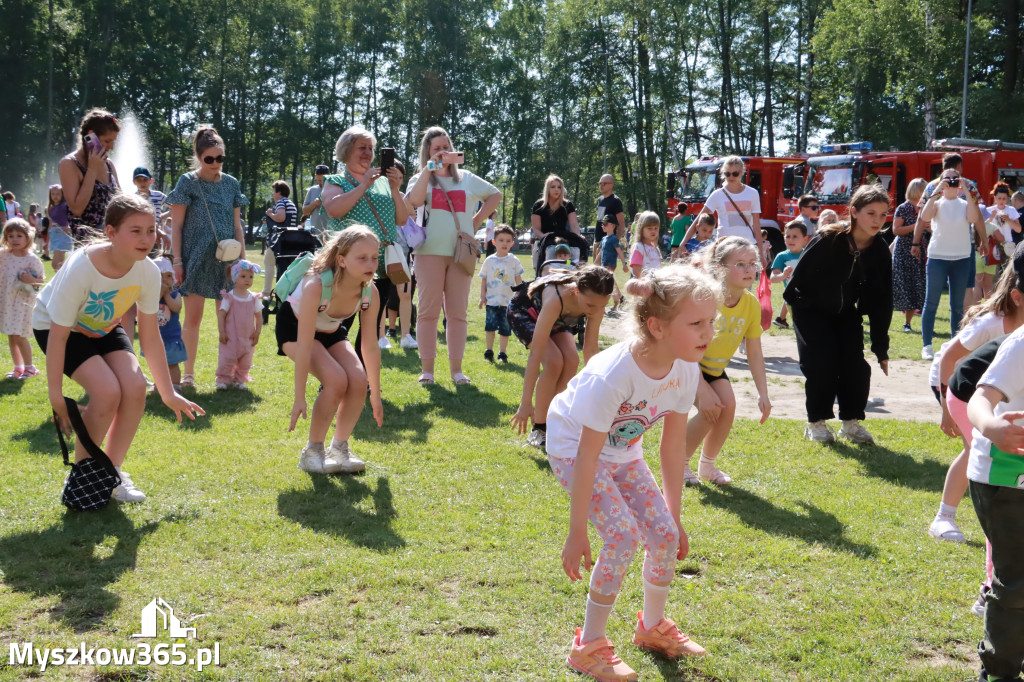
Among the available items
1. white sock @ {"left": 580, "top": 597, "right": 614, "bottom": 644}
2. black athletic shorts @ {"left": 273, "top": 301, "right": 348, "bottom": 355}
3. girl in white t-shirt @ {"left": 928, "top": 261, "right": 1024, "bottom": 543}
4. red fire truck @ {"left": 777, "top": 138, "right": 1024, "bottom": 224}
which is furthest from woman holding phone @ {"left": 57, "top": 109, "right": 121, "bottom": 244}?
red fire truck @ {"left": 777, "top": 138, "right": 1024, "bottom": 224}

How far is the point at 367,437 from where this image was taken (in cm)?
677

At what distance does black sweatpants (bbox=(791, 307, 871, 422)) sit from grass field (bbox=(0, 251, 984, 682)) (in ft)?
1.17

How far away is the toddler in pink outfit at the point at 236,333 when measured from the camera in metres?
8.32

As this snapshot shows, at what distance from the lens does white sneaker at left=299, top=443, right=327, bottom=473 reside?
574 cm

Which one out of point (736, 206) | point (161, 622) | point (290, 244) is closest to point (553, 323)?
point (161, 622)

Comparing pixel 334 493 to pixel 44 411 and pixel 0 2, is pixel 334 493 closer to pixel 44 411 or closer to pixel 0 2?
pixel 44 411

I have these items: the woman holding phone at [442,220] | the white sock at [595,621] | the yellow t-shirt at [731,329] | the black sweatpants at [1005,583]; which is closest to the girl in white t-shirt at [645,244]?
the woman holding phone at [442,220]

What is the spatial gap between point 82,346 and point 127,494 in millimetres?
851

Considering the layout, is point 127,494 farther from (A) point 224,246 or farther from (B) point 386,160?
(B) point 386,160

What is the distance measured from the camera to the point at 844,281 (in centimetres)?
676

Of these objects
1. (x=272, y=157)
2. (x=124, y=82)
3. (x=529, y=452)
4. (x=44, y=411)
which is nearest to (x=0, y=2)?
(x=124, y=82)

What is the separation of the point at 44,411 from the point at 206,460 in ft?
7.43

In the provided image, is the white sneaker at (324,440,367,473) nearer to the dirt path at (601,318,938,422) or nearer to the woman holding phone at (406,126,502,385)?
the dirt path at (601,318,938,422)

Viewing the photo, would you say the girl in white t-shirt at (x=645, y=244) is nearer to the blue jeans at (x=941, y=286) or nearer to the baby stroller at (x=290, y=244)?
the blue jeans at (x=941, y=286)
